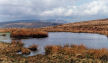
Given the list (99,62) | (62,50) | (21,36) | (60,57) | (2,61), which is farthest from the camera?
(21,36)

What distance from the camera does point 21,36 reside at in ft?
147

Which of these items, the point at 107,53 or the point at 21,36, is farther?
the point at 21,36

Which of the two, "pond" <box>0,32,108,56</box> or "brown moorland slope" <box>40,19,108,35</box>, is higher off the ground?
"pond" <box>0,32,108,56</box>

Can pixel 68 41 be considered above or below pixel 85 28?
Result: above

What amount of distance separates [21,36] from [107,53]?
30.3 m

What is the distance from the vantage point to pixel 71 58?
53.1ft

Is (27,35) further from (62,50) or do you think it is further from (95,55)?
(95,55)

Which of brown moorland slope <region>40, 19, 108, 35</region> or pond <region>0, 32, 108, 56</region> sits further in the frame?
brown moorland slope <region>40, 19, 108, 35</region>

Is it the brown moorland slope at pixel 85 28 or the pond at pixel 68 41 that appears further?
the brown moorland slope at pixel 85 28

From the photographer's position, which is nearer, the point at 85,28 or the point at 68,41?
the point at 68,41

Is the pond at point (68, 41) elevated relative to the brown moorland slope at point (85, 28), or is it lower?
elevated

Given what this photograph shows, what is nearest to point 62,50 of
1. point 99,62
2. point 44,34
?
point 99,62

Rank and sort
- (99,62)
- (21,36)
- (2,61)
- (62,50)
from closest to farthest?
(99,62) < (2,61) < (62,50) < (21,36)

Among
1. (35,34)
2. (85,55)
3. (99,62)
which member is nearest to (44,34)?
(35,34)
